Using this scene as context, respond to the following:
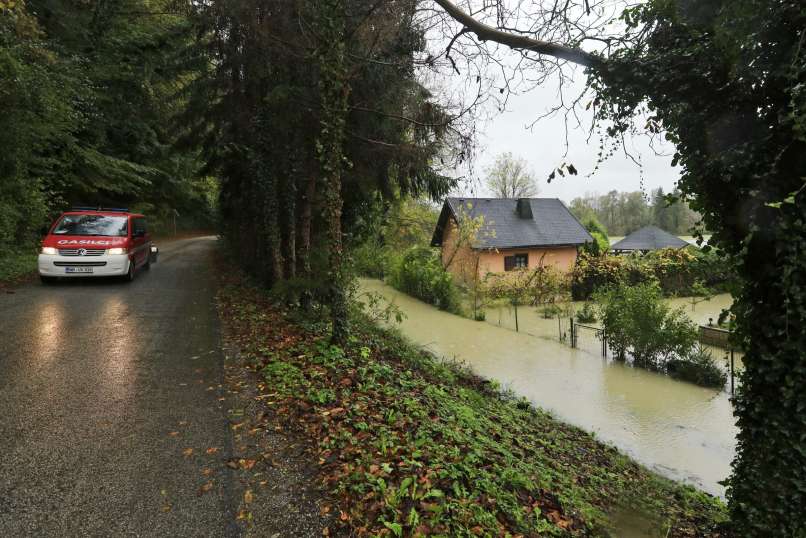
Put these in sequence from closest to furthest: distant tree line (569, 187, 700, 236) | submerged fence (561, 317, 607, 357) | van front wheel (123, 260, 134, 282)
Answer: van front wheel (123, 260, 134, 282) → submerged fence (561, 317, 607, 357) → distant tree line (569, 187, 700, 236)

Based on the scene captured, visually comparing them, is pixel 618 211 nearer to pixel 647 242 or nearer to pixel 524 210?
pixel 647 242

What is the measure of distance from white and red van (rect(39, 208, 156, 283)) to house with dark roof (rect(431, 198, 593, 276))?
54.2 ft

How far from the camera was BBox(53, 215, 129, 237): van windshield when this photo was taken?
10.8 meters

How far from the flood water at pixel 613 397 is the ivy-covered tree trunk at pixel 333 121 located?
598 centimetres

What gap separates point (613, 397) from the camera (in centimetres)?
1111

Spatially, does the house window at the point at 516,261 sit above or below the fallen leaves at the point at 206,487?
above

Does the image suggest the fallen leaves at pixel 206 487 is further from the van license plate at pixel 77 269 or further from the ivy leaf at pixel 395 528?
the van license plate at pixel 77 269

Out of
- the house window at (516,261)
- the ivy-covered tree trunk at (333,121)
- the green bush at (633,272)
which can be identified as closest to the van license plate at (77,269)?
the ivy-covered tree trunk at (333,121)

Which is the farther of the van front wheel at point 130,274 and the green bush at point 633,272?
the green bush at point 633,272

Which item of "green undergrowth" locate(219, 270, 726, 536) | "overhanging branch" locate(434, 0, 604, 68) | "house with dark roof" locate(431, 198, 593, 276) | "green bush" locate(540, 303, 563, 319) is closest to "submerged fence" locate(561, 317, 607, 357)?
"green bush" locate(540, 303, 563, 319)

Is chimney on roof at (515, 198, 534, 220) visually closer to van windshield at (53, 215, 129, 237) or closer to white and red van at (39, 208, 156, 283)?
white and red van at (39, 208, 156, 283)

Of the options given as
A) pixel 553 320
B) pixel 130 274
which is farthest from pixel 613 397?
pixel 130 274

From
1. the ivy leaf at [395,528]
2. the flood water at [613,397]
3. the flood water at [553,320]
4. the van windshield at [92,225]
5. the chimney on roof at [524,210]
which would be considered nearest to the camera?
the ivy leaf at [395,528]

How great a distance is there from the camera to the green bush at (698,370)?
12.1 m
